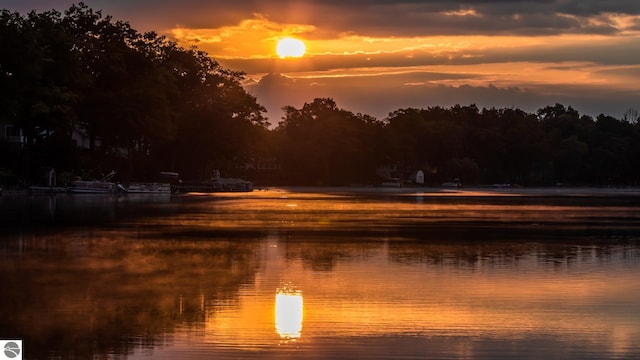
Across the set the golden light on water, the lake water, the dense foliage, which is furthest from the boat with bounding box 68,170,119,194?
the golden light on water

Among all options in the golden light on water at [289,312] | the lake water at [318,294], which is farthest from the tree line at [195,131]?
the golden light on water at [289,312]

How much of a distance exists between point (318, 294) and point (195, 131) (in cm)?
9414

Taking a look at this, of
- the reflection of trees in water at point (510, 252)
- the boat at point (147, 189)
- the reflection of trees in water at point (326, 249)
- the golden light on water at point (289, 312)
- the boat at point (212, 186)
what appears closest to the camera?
the golden light on water at point (289, 312)

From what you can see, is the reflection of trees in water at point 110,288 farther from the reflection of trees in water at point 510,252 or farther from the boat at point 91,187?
the boat at point 91,187

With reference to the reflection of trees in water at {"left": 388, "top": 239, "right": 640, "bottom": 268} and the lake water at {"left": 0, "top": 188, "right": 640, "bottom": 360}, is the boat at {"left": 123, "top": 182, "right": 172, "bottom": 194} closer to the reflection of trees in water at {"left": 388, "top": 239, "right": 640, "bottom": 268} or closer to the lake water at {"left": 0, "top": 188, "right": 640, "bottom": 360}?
the lake water at {"left": 0, "top": 188, "right": 640, "bottom": 360}

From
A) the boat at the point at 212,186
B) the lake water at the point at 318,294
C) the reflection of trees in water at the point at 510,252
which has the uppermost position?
the lake water at the point at 318,294

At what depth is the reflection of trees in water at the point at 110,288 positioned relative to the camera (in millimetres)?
14391

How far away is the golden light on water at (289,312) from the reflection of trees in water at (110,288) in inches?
36.7

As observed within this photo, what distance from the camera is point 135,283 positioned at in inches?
797

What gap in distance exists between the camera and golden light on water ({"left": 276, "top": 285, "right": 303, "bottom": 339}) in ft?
48.8

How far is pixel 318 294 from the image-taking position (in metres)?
18.9

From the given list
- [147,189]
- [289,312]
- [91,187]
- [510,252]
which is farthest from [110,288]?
[147,189]

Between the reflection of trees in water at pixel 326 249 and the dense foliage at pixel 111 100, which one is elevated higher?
the dense foliage at pixel 111 100

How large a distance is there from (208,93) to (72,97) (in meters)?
35.8
